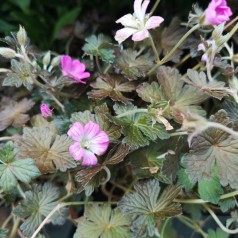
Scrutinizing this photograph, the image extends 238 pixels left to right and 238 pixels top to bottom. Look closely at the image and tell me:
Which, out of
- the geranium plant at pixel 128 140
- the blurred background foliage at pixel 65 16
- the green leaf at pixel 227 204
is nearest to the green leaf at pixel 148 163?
the geranium plant at pixel 128 140

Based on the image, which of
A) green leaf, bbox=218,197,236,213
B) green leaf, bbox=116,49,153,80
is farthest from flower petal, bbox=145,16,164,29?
green leaf, bbox=218,197,236,213

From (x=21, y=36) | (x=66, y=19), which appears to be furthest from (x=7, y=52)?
(x=66, y=19)

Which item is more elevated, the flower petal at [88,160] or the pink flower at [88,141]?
the pink flower at [88,141]

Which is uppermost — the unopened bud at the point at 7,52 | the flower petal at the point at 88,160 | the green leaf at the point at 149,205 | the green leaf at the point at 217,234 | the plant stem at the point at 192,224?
the unopened bud at the point at 7,52

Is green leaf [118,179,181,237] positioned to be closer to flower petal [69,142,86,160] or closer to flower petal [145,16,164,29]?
flower petal [69,142,86,160]

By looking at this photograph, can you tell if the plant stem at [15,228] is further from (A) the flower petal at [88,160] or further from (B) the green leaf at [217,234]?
(B) the green leaf at [217,234]

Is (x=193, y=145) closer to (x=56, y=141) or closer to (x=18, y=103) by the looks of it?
(x=56, y=141)
